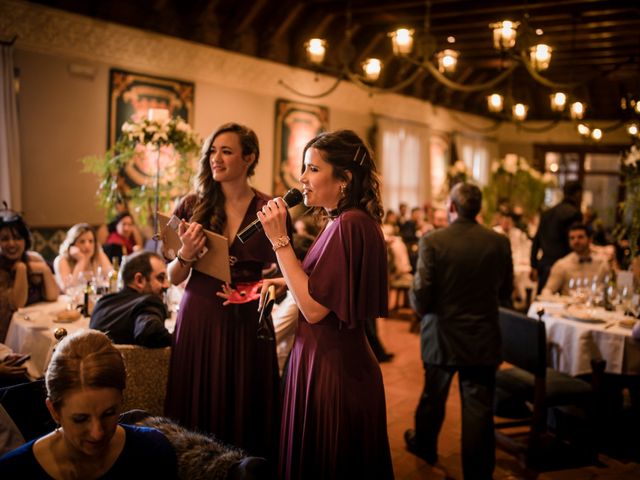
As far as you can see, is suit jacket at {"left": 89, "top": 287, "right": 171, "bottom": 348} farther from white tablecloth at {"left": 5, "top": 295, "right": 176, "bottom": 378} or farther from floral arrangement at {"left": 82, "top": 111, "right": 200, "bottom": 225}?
floral arrangement at {"left": 82, "top": 111, "right": 200, "bottom": 225}

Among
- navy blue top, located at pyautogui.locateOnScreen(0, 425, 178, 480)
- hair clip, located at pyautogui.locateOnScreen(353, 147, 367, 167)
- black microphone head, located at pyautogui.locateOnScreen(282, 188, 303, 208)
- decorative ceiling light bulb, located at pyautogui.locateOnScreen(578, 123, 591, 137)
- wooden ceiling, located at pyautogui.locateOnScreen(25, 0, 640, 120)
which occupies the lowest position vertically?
navy blue top, located at pyautogui.locateOnScreen(0, 425, 178, 480)

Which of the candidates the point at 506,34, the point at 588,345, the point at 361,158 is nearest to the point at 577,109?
the point at 506,34

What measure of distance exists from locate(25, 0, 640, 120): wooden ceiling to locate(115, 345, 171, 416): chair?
4.72m

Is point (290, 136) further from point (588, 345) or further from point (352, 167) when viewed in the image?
point (352, 167)

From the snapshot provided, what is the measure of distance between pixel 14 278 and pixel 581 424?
12.6 ft

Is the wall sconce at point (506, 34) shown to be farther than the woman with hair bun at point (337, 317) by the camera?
Yes

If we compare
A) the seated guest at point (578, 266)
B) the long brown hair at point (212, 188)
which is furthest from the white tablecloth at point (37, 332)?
the seated guest at point (578, 266)

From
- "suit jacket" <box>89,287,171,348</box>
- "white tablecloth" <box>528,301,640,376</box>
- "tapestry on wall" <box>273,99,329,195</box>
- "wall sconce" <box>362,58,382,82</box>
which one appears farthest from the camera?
"tapestry on wall" <box>273,99,329,195</box>

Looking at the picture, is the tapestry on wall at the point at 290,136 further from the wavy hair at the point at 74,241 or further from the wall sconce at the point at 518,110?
the wavy hair at the point at 74,241

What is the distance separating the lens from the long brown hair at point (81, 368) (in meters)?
1.38

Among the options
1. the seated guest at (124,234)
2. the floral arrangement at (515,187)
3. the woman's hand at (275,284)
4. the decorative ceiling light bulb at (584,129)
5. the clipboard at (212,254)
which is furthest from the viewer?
the floral arrangement at (515,187)

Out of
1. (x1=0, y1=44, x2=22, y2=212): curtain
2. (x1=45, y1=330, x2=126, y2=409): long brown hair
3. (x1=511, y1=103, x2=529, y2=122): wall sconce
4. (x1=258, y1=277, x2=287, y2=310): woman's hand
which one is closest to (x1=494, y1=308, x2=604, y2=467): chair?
(x1=258, y1=277, x2=287, y2=310): woman's hand

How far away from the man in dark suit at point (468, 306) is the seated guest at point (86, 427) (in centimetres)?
222

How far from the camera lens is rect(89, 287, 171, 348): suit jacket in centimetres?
288
